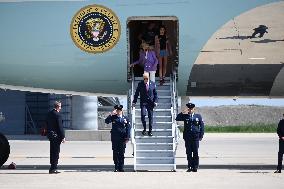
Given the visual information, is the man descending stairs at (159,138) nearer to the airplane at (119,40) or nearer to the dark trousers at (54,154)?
the airplane at (119,40)

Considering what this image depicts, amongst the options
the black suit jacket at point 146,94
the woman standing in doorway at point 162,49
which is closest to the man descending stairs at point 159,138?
the woman standing in doorway at point 162,49

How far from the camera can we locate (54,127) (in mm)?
21812

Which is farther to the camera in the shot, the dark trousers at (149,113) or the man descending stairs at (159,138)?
the dark trousers at (149,113)

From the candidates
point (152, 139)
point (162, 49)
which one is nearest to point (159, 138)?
point (152, 139)

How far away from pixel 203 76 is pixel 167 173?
3.94 metres

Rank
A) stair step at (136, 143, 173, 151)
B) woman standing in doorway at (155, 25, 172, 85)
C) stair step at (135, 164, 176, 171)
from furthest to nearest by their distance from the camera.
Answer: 1. woman standing in doorway at (155, 25, 172, 85)
2. stair step at (136, 143, 173, 151)
3. stair step at (135, 164, 176, 171)

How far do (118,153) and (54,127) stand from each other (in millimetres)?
2319

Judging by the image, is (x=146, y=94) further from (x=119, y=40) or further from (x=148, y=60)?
(x=119, y=40)

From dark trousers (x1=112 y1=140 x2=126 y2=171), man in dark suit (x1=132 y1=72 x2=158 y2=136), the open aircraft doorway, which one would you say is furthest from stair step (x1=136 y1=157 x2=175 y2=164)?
the open aircraft doorway

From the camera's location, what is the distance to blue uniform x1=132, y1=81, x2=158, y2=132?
2223 centimetres

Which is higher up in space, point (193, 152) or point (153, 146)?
point (153, 146)

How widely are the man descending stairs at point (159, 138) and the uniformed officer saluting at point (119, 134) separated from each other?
33 cm

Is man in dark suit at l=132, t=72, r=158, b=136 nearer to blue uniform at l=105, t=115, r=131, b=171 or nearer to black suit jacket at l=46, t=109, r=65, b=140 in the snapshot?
blue uniform at l=105, t=115, r=131, b=171

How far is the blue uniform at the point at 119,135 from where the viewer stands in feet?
74.2
